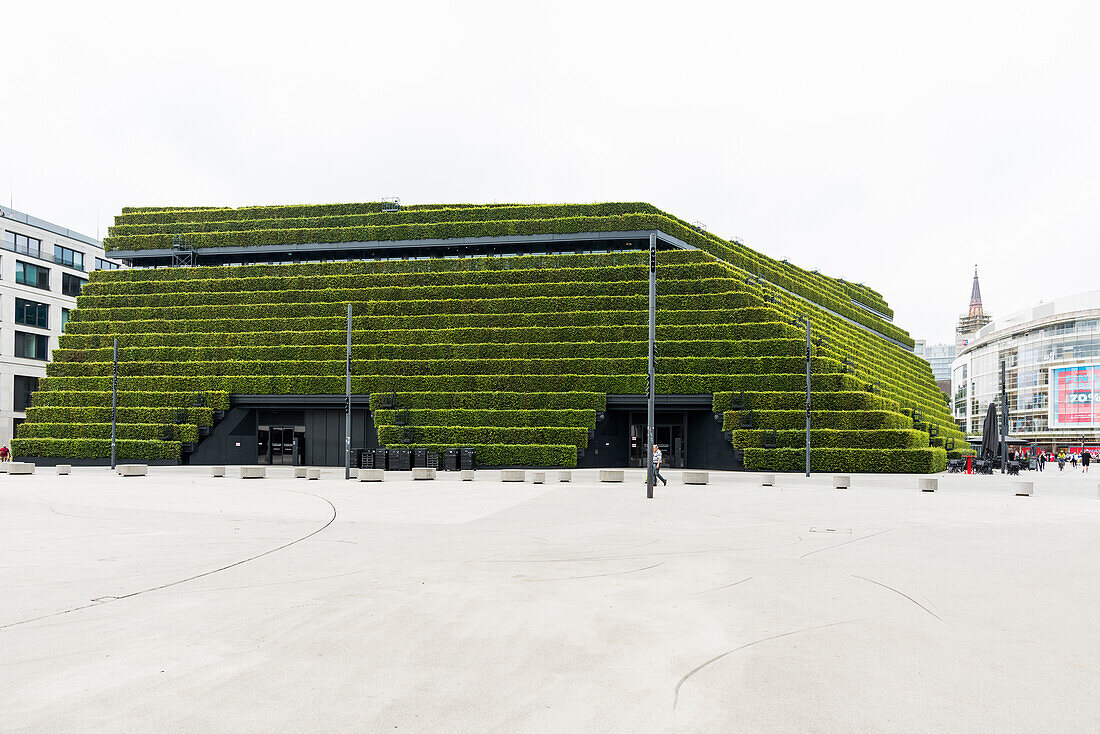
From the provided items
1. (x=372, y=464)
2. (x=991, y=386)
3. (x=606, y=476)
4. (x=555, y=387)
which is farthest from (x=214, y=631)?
(x=991, y=386)

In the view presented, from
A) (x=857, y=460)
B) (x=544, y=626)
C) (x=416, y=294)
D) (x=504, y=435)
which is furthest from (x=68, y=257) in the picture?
(x=544, y=626)

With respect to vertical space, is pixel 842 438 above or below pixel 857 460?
above

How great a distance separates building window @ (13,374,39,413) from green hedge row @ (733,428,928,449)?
6108 cm

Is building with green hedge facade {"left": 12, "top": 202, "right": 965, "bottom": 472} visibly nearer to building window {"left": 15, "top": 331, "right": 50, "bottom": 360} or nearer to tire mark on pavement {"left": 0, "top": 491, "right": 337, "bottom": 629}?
building window {"left": 15, "top": 331, "right": 50, "bottom": 360}

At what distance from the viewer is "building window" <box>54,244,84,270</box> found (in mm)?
62656

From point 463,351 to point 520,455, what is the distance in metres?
8.42

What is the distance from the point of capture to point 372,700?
5047 millimetres

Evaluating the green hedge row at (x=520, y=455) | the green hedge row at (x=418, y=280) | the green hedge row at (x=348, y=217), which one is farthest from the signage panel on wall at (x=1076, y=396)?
the green hedge row at (x=520, y=455)

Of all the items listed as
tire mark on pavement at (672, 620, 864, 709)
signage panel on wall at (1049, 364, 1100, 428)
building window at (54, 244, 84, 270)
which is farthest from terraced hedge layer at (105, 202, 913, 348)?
signage panel on wall at (1049, 364, 1100, 428)

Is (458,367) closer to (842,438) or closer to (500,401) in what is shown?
(500,401)

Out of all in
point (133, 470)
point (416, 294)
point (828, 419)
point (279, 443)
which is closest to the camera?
point (133, 470)

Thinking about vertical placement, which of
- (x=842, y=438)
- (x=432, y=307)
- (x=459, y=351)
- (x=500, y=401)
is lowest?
(x=842, y=438)

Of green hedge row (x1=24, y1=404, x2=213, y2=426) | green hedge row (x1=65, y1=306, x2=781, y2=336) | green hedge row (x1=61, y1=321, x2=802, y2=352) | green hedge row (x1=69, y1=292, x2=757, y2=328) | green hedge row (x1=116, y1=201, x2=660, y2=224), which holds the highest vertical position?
green hedge row (x1=116, y1=201, x2=660, y2=224)

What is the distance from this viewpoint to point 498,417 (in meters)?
39.8
